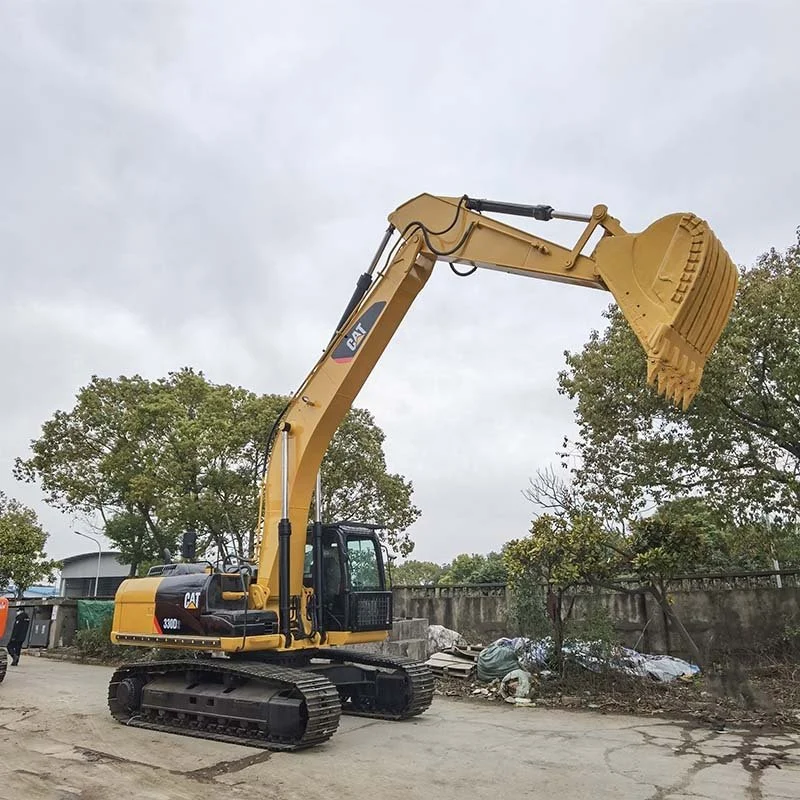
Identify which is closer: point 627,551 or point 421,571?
point 627,551

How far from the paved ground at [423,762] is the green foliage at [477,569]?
20323 mm

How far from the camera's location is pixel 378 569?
379 inches

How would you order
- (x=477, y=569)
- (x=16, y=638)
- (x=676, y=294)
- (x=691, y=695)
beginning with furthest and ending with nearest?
1. (x=477, y=569)
2. (x=16, y=638)
3. (x=691, y=695)
4. (x=676, y=294)

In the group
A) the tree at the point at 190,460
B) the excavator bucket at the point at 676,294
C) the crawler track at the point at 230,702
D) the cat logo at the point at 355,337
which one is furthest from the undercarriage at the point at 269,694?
the tree at the point at 190,460

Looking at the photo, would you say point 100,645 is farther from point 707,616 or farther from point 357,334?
point 707,616

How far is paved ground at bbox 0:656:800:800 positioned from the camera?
608 centimetres

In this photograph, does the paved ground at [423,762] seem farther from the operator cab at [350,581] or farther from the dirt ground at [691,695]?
the operator cab at [350,581]

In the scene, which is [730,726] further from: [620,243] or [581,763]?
[620,243]

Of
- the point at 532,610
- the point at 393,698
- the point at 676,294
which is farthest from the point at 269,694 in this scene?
the point at 676,294

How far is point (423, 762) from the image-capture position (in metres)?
7.12

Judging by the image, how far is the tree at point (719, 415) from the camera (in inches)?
438

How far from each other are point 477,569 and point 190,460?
1943 cm

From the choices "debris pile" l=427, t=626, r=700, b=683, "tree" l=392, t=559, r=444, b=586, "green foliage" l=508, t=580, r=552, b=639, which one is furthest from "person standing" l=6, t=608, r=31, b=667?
"tree" l=392, t=559, r=444, b=586

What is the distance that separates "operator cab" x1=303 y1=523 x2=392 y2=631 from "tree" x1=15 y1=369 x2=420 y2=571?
7.94m
